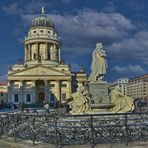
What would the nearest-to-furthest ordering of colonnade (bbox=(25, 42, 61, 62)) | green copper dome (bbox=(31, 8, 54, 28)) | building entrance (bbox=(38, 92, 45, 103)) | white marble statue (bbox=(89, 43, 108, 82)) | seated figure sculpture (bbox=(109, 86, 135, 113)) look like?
seated figure sculpture (bbox=(109, 86, 135, 113))
white marble statue (bbox=(89, 43, 108, 82))
building entrance (bbox=(38, 92, 45, 103))
colonnade (bbox=(25, 42, 61, 62))
green copper dome (bbox=(31, 8, 54, 28))

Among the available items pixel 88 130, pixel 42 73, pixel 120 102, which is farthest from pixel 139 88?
pixel 88 130

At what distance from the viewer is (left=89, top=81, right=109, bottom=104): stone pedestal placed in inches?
679

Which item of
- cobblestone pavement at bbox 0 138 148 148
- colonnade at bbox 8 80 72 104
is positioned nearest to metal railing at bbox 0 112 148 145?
cobblestone pavement at bbox 0 138 148 148

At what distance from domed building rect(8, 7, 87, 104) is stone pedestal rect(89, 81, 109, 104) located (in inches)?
2535

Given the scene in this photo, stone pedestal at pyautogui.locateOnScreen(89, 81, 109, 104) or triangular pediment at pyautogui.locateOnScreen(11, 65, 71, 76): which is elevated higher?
triangular pediment at pyautogui.locateOnScreen(11, 65, 71, 76)

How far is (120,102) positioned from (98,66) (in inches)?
93.2

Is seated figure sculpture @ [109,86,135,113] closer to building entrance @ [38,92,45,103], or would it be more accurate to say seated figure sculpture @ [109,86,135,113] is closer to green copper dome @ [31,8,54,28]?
building entrance @ [38,92,45,103]

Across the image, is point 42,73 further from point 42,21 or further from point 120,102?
point 120,102

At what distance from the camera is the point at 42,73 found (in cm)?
8356

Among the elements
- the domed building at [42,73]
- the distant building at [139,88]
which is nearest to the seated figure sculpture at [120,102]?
the domed building at [42,73]

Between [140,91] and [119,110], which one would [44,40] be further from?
[119,110]

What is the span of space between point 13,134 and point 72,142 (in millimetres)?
2945

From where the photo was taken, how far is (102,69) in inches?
710

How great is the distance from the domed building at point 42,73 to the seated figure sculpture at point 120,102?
6469 cm
